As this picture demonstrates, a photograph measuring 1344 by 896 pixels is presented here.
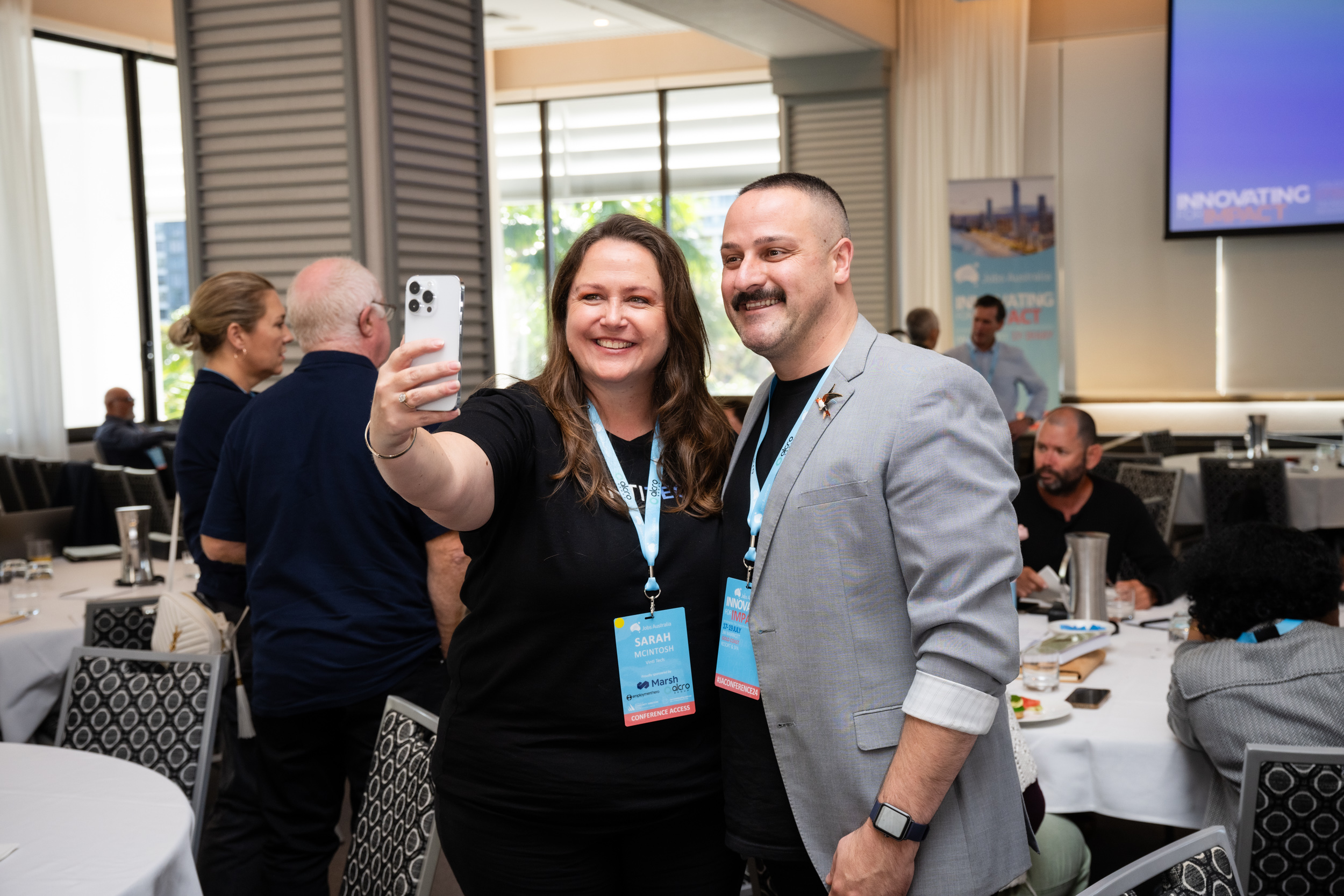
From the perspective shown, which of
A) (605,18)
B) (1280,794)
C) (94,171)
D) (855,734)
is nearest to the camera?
(855,734)

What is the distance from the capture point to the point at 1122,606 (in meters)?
3.10

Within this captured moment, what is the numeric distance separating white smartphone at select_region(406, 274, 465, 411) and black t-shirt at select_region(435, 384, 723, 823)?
0.32 m

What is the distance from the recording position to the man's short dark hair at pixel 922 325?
753 centimetres

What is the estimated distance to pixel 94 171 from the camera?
913 cm

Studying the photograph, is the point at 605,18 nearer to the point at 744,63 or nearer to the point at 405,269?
the point at 744,63

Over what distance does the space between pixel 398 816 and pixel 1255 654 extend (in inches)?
60.1

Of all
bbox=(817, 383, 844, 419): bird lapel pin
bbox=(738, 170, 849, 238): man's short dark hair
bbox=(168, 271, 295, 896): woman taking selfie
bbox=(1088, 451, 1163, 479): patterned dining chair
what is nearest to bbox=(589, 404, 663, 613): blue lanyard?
bbox=(817, 383, 844, 419): bird lapel pin

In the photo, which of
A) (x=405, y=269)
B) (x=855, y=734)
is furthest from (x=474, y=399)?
(x=405, y=269)

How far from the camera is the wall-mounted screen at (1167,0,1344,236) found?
8391 mm

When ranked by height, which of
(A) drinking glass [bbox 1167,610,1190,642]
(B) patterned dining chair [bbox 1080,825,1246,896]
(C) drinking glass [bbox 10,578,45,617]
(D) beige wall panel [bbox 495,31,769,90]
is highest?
(D) beige wall panel [bbox 495,31,769,90]

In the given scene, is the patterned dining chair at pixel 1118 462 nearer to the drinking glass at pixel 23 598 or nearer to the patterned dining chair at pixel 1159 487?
the patterned dining chair at pixel 1159 487

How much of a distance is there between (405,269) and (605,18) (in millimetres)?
6996

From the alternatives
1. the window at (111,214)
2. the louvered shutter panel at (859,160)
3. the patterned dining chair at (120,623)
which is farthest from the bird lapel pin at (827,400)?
the window at (111,214)

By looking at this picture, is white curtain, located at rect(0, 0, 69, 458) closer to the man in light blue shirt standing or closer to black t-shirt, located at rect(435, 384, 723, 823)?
the man in light blue shirt standing
